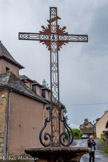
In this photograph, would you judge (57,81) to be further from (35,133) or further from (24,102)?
(35,133)

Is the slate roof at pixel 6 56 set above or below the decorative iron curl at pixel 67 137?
above

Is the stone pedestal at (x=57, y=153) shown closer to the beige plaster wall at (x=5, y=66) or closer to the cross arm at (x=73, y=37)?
the cross arm at (x=73, y=37)

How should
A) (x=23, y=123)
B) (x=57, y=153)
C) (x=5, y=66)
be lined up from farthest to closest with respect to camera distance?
(x=5, y=66) < (x=23, y=123) < (x=57, y=153)

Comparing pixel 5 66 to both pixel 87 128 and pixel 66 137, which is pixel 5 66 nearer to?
pixel 66 137

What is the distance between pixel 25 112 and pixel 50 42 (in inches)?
440

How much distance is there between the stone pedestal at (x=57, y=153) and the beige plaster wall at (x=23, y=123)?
10641mm

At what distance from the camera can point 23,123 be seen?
55.2ft

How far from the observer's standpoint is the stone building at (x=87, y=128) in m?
56.5

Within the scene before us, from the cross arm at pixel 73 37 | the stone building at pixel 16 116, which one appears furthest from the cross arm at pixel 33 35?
the stone building at pixel 16 116

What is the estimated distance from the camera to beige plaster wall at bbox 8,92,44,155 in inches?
604

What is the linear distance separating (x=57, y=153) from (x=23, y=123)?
1263 centimetres

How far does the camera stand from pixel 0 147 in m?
14.1

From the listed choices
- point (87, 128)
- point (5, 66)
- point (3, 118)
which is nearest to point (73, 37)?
point (3, 118)

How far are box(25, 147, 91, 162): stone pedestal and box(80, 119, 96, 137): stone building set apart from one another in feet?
175
